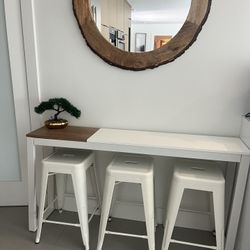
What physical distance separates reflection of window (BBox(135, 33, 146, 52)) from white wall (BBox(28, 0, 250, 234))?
162 mm

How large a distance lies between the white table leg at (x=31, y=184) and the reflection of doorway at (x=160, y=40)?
1.08 m

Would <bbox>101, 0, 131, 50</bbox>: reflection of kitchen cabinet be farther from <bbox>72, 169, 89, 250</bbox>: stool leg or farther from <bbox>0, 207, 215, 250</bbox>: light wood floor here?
<bbox>0, 207, 215, 250</bbox>: light wood floor

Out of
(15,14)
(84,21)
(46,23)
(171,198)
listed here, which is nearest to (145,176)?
(171,198)

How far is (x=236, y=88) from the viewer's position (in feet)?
5.84

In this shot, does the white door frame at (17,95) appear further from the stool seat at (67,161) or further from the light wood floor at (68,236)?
the stool seat at (67,161)

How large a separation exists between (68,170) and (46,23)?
3.55 ft

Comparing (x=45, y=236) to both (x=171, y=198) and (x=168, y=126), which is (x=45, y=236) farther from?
(x=168, y=126)

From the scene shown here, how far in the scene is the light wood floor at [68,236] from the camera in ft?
6.09

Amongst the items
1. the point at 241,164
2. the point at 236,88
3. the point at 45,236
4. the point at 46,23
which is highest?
the point at 46,23

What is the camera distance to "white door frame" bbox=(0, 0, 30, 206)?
1911 millimetres

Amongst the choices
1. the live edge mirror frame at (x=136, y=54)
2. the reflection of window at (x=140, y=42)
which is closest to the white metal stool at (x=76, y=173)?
the live edge mirror frame at (x=136, y=54)

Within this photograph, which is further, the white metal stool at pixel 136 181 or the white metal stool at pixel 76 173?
the white metal stool at pixel 76 173

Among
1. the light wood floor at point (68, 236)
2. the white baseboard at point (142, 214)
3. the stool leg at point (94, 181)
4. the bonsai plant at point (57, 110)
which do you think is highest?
the bonsai plant at point (57, 110)

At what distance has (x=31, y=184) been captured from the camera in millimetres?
1906
